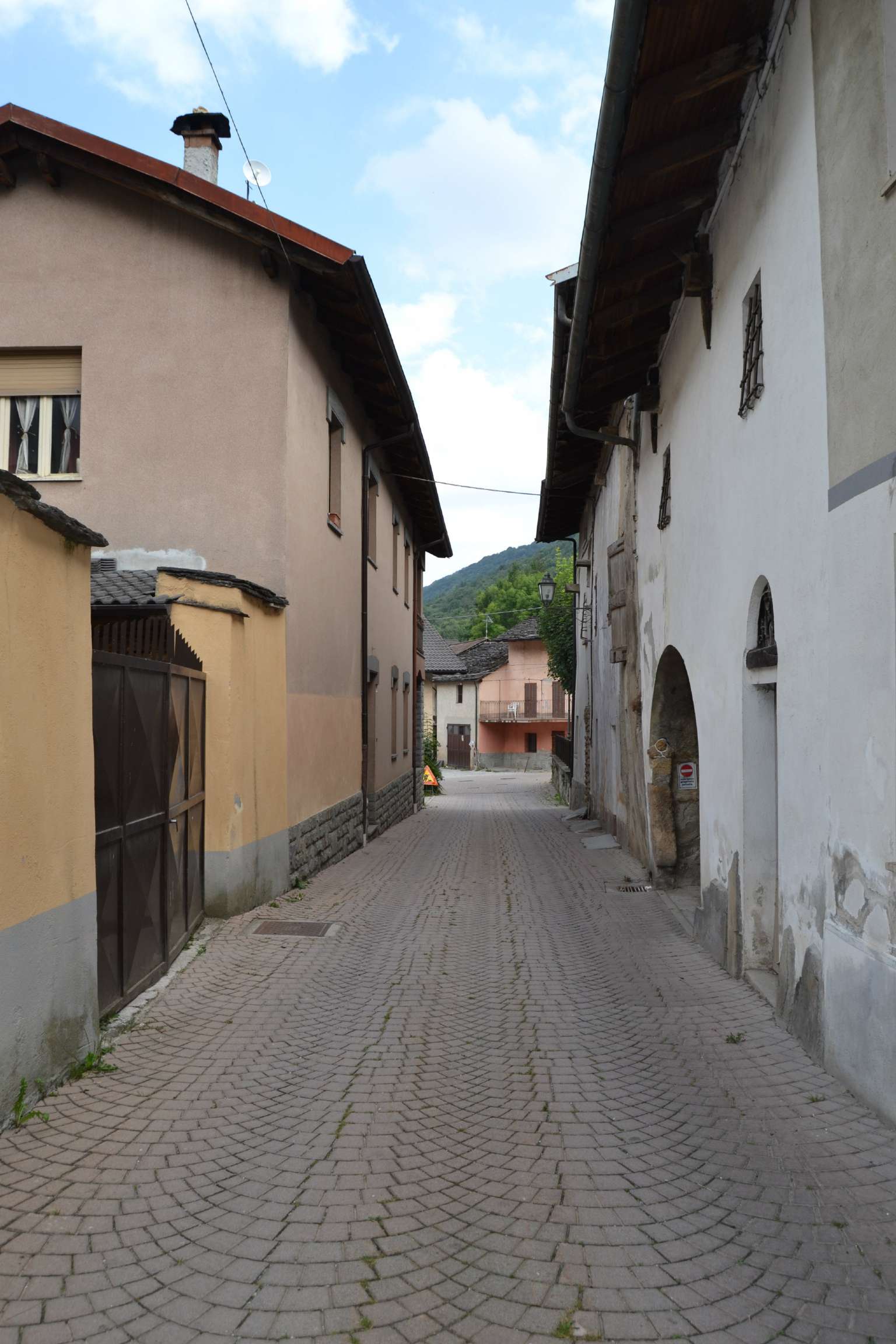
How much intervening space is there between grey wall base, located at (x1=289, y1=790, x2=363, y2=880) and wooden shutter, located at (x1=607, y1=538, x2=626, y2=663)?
13.3 feet

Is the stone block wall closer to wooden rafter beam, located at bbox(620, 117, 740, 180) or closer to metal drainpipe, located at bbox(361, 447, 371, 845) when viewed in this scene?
metal drainpipe, located at bbox(361, 447, 371, 845)

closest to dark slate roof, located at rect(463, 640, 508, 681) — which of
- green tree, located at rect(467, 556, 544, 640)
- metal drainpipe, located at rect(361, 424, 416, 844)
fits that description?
green tree, located at rect(467, 556, 544, 640)

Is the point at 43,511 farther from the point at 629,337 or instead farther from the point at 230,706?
the point at 629,337

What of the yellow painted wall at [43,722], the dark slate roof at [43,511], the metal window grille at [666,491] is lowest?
the yellow painted wall at [43,722]

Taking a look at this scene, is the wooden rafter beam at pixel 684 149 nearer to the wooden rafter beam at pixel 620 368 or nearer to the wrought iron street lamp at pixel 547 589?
the wooden rafter beam at pixel 620 368

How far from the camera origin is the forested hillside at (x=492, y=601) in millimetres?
74688

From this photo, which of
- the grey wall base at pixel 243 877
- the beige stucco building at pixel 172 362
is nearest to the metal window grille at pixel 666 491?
the beige stucco building at pixel 172 362

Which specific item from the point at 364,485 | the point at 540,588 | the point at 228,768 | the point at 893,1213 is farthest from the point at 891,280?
the point at 540,588

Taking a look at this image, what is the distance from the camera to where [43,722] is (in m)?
4.18

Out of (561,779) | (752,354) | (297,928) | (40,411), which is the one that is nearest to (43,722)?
(297,928)

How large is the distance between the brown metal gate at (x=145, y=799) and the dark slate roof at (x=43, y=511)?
80 cm

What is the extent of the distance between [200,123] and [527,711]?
1732 inches

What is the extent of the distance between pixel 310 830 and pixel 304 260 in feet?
19.2

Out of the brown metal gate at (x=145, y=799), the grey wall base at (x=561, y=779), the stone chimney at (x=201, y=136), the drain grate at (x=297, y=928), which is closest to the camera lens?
the brown metal gate at (x=145, y=799)
